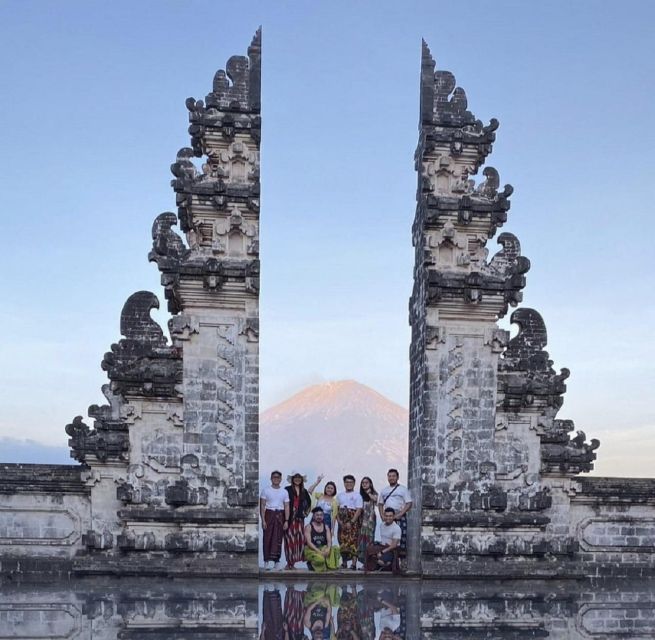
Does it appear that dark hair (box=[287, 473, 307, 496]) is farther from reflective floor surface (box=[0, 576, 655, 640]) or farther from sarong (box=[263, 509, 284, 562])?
reflective floor surface (box=[0, 576, 655, 640])

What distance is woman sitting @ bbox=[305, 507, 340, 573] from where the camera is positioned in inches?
659

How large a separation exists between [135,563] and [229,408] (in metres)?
2.80

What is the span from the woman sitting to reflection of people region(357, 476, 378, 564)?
45cm

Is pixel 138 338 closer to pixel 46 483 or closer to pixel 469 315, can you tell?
pixel 46 483

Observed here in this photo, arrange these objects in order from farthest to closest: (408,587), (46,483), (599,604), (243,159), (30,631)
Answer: (243,159), (46,483), (408,587), (599,604), (30,631)

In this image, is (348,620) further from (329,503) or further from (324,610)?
(329,503)

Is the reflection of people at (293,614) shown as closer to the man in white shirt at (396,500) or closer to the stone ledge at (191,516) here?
the stone ledge at (191,516)

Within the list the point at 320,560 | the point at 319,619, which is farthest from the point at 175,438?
the point at 319,619

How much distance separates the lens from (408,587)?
607 inches

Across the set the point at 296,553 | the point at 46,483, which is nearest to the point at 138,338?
the point at 46,483

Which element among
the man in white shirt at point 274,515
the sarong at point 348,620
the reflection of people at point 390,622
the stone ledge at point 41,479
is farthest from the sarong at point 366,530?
the stone ledge at point 41,479

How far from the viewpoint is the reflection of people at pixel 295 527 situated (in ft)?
55.9

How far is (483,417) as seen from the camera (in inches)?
687

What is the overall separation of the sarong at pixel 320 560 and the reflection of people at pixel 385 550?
1.79 feet
